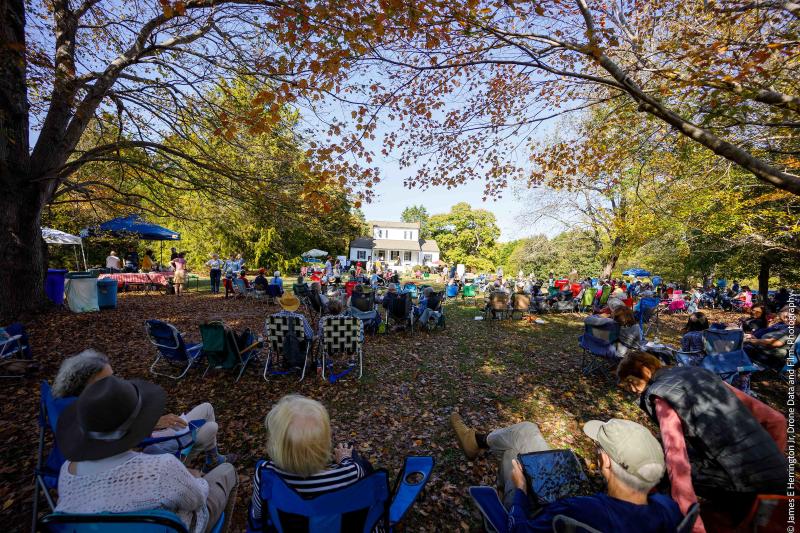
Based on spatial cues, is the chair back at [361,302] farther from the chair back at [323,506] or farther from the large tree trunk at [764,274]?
the large tree trunk at [764,274]

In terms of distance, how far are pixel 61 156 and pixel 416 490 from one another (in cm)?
1020

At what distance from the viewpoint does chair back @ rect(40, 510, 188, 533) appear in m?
1.34

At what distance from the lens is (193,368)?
617 centimetres

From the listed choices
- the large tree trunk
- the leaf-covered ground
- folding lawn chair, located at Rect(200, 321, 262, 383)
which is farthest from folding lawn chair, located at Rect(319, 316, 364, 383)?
the large tree trunk

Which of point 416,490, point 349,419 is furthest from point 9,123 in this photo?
point 416,490

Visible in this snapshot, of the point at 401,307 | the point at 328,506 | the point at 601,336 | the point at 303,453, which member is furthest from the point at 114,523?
the point at 401,307

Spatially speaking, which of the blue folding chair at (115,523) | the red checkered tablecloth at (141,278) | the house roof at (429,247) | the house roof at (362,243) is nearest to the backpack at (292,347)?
the blue folding chair at (115,523)

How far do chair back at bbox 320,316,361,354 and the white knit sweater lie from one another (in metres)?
3.95

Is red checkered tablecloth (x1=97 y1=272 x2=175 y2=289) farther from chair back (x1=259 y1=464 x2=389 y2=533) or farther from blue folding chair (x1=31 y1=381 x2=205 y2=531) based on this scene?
chair back (x1=259 y1=464 x2=389 y2=533)

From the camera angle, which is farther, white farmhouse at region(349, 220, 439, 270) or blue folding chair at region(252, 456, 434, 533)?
white farmhouse at region(349, 220, 439, 270)

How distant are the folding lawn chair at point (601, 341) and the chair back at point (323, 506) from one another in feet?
19.7

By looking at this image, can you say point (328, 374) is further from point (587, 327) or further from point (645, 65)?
point (645, 65)

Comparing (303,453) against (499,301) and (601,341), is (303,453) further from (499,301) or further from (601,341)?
(499,301)

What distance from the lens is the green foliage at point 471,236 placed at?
46500 mm
